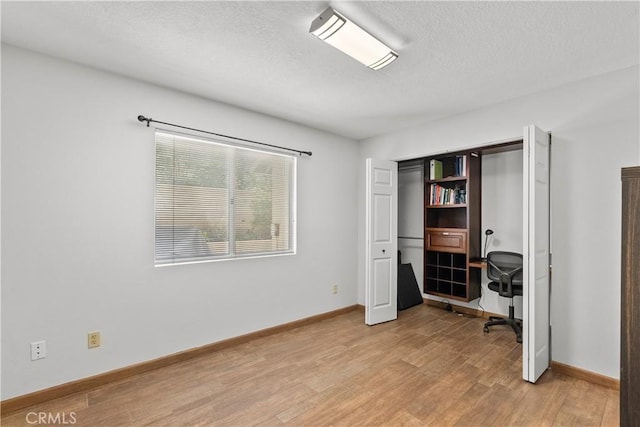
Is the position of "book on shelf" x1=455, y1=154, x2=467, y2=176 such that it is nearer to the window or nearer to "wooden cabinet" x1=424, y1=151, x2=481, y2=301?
"wooden cabinet" x1=424, y1=151, x2=481, y2=301

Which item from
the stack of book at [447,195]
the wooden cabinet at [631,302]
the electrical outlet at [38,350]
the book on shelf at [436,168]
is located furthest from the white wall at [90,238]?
the wooden cabinet at [631,302]

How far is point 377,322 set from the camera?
3.73 meters

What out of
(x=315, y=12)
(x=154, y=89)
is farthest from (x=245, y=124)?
(x=315, y=12)

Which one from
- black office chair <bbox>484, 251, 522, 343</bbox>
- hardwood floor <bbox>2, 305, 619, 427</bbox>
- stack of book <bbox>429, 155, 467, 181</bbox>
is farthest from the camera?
stack of book <bbox>429, 155, 467, 181</bbox>

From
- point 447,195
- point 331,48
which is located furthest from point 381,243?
point 331,48

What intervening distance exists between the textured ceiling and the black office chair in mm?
1750

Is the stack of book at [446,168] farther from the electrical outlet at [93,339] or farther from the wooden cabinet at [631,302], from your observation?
the electrical outlet at [93,339]

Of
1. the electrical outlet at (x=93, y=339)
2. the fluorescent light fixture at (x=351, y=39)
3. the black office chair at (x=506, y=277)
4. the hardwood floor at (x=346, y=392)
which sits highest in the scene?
the fluorescent light fixture at (x=351, y=39)

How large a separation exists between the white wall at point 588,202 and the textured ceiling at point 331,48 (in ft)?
0.67

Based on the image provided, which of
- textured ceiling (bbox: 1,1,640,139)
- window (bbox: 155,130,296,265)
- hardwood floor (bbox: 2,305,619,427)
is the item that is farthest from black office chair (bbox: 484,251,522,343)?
window (bbox: 155,130,296,265)

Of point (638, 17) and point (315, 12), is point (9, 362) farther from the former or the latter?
point (638, 17)

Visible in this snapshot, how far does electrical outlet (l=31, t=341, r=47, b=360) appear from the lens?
2.10 metres

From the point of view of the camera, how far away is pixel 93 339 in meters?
2.33

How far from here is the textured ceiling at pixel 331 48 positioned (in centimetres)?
170
